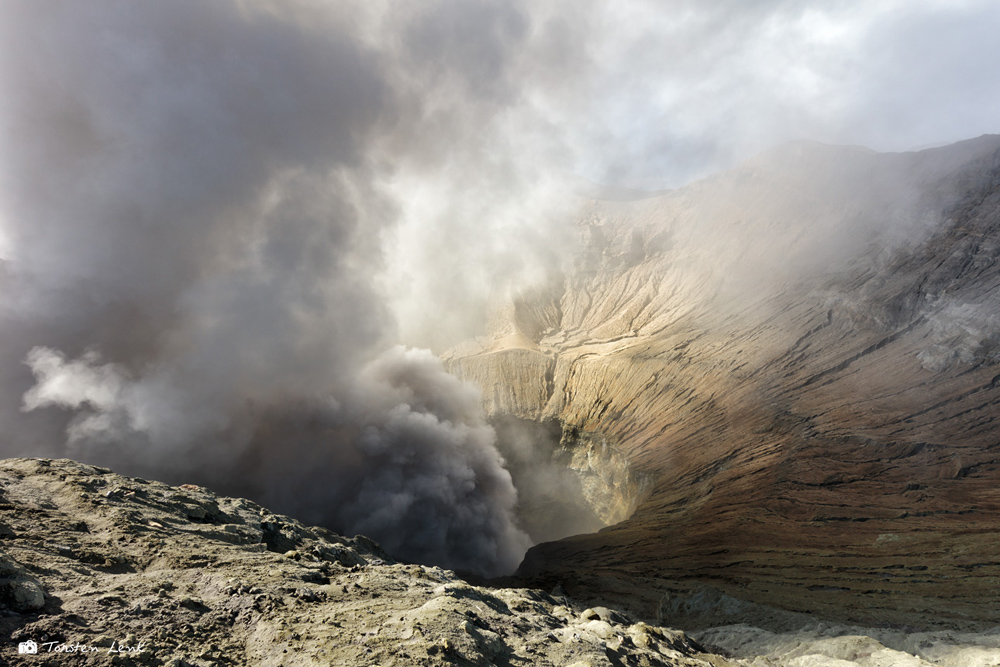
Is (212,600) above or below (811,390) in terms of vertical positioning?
below

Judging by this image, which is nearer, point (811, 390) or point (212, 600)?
point (212, 600)

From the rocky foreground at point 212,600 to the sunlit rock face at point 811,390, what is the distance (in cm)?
861

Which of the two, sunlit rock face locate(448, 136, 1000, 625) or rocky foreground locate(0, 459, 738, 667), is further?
sunlit rock face locate(448, 136, 1000, 625)

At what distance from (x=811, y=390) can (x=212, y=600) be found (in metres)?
22.6

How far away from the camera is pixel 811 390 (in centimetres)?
1978

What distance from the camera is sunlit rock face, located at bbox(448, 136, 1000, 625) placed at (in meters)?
12.7

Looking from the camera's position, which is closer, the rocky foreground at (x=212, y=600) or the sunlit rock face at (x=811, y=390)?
the rocky foreground at (x=212, y=600)

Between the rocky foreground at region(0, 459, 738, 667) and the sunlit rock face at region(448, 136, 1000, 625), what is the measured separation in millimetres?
8608

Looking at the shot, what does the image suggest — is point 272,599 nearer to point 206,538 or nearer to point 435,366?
point 206,538

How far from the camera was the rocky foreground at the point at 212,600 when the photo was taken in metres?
3.88

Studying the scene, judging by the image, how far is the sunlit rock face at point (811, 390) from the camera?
1268 centimetres

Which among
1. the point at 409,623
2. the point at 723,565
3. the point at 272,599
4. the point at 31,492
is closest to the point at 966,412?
the point at 723,565

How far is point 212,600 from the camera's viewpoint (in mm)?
4676

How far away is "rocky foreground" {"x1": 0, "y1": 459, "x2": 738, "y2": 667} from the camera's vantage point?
12.7ft
